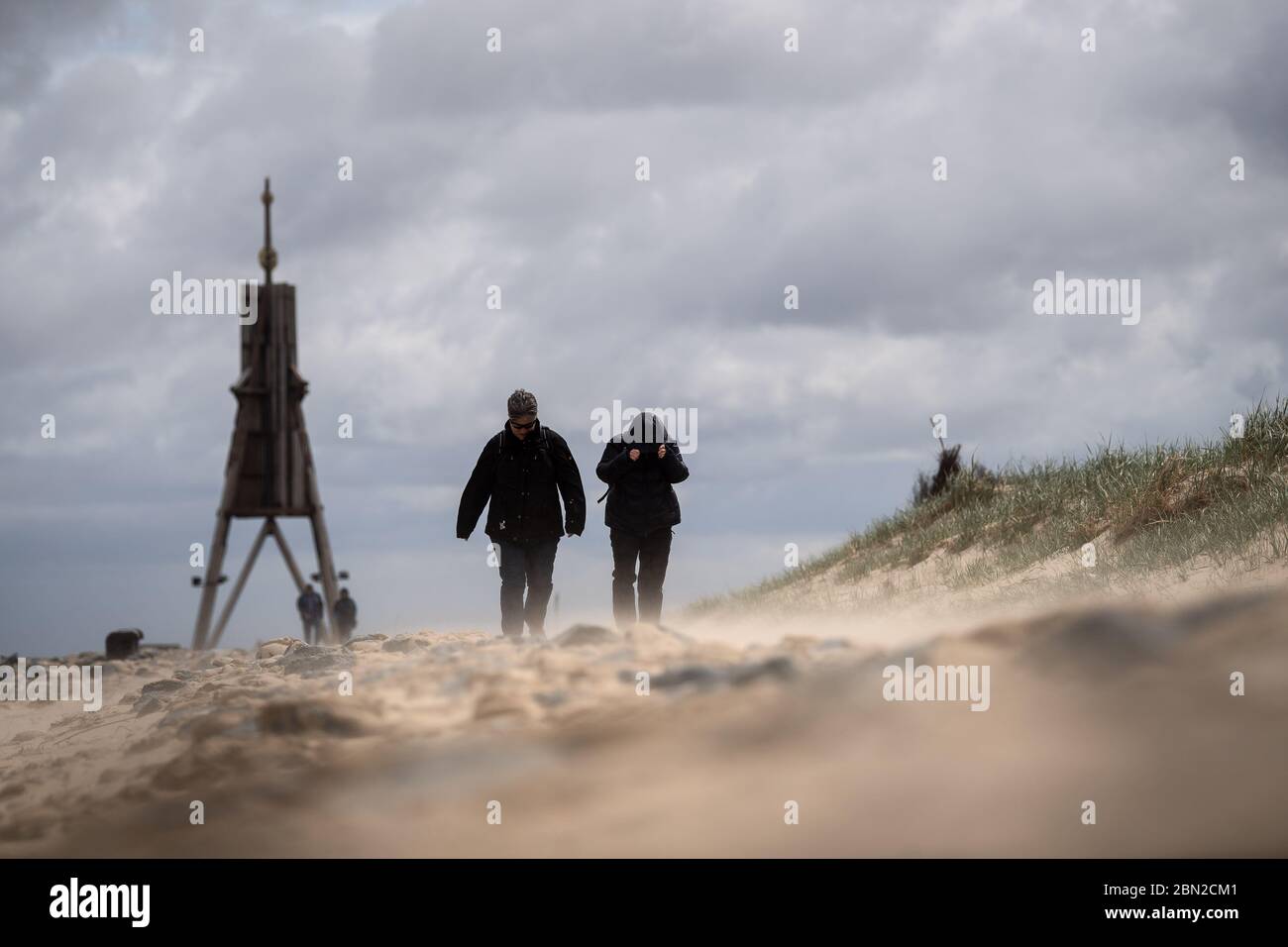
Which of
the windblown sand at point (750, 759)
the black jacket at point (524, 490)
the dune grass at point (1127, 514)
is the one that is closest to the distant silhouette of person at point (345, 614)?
the dune grass at point (1127, 514)

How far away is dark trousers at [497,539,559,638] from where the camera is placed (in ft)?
30.5

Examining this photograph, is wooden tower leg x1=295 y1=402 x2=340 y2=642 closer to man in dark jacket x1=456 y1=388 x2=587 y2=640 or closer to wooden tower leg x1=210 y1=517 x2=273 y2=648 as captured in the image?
wooden tower leg x1=210 y1=517 x2=273 y2=648

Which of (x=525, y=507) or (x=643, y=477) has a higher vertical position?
(x=643, y=477)

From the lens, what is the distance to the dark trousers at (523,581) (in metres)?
9.30

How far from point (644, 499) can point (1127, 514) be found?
465 cm

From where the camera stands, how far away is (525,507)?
9.16m

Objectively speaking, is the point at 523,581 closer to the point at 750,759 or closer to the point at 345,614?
the point at 750,759

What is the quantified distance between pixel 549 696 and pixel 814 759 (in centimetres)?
127

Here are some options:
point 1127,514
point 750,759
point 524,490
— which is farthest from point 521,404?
point 1127,514

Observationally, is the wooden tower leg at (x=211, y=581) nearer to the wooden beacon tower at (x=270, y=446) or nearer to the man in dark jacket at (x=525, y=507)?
the wooden beacon tower at (x=270, y=446)

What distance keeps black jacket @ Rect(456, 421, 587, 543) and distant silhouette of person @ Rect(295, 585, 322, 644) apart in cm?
1072

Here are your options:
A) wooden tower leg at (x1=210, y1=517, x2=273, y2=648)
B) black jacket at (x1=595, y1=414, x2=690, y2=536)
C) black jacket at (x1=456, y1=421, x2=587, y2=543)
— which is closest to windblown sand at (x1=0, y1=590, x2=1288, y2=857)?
black jacket at (x1=456, y1=421, x2=587, y2=543)

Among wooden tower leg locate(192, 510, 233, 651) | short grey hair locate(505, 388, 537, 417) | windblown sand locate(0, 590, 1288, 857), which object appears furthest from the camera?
wooden tower leg locate(192, 510, 233, 651)
